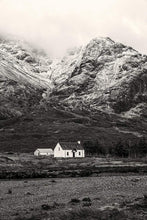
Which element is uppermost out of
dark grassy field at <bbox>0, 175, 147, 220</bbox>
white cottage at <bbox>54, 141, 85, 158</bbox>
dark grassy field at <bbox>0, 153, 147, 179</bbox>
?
white cottage at <bbox>54, 141, 85, 158</bbox>

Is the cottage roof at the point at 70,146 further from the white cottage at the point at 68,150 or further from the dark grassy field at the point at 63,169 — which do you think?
the dark grassy field at the point at 63,169

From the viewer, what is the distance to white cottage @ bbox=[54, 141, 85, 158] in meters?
192

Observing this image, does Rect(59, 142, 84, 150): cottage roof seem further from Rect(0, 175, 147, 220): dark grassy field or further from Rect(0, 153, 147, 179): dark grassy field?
Rect(0, 175, 147, 220): dark grassy field

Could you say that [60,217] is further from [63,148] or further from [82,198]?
[63,148]

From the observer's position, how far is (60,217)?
32875 millimetres

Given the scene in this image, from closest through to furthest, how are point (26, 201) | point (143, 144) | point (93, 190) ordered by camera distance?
1. point (26, 201)
2. point (93, 190)
3. point (143, 144)

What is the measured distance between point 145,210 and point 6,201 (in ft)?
51.2

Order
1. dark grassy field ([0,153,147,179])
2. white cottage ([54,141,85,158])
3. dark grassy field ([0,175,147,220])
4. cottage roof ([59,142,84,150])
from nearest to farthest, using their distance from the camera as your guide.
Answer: dark grassy field ([0,175,147,220]), dark grassy field ([0,153,147,179]), white cottage ([54,141,85,158]), cottage roof ([59,142,84,150])

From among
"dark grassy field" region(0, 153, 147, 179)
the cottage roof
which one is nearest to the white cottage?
the cottage roof

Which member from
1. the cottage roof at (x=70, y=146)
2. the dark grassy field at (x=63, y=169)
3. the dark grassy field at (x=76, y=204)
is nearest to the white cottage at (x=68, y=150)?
the cottage roof at (x=70, y=146)

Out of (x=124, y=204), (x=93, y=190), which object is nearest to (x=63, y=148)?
(x=93, y=190)

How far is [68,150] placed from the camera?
19412 cm

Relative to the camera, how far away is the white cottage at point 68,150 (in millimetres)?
192000

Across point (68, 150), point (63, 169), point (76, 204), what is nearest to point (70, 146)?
point (68, 150)
